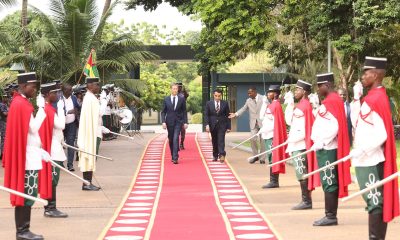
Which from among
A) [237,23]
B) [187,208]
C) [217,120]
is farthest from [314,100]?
[237,23]

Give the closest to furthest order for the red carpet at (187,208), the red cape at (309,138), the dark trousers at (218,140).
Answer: the red carpet at (187,208), the red cape at (309,138), the dark trousers at (218,140)

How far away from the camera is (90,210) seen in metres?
13.9

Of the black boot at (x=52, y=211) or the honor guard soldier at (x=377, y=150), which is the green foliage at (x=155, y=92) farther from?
the honor guard soldier at (x=377, y=150)

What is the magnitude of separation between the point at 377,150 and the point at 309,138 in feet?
13.1

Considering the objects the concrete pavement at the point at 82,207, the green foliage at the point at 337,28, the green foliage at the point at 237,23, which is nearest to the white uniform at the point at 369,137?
the concrete pavement at the point at 82,207

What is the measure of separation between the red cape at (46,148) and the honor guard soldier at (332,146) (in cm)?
330

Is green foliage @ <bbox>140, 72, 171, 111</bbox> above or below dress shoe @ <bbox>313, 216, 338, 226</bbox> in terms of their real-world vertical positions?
above

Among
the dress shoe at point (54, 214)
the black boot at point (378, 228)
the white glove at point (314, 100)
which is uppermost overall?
the white glove at point (314, 100)

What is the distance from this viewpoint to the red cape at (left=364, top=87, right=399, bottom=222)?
9086mm

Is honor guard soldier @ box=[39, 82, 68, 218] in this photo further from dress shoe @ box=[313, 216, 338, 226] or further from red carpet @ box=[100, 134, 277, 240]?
dress shoe @ box=[313, 216, 338, 226]

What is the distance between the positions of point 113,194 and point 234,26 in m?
16.2

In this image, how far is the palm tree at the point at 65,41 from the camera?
98.1ft

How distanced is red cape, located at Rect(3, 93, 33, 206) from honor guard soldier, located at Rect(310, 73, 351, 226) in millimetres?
3587

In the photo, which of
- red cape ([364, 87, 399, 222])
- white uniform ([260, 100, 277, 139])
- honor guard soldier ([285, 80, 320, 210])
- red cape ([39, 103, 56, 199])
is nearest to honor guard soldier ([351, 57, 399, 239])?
red cape ([364, 87, 399, 222])
